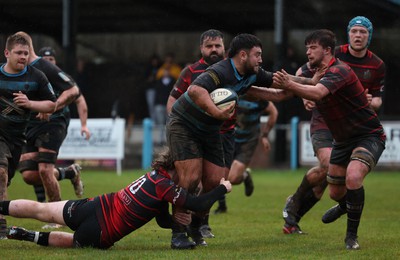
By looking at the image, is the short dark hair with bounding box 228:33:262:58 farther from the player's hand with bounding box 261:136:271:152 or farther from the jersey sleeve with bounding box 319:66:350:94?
the player's hand with bounding box 261:136:271:152

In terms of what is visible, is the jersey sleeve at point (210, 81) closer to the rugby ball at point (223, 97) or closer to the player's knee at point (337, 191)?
the rugby ball at point (223, 97)

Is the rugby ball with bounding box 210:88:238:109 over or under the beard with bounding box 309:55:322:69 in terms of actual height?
under

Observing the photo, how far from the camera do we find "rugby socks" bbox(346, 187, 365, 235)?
28.6ft

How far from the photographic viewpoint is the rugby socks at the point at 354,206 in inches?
343

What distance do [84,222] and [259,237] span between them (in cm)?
243

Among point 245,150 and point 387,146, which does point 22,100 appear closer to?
point 245,150

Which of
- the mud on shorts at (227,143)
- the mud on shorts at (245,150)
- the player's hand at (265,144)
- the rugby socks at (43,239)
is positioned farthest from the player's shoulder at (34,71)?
the player's hand at (265,144)

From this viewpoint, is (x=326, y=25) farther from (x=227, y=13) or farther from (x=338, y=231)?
(x=338, y=231)

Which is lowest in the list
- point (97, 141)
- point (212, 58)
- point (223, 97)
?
point (97, 141)

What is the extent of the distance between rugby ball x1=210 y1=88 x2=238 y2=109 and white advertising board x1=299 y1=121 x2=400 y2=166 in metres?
13.9

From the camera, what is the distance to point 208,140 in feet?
29.0

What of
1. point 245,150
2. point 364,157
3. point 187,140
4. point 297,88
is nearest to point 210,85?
point 187,140

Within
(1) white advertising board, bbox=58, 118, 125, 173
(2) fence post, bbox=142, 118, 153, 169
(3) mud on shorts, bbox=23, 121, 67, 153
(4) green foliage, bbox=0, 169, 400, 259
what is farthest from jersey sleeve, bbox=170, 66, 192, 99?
(2) fence post, bbox=142, 118, 153, 169

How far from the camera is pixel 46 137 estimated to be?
11570 mm
